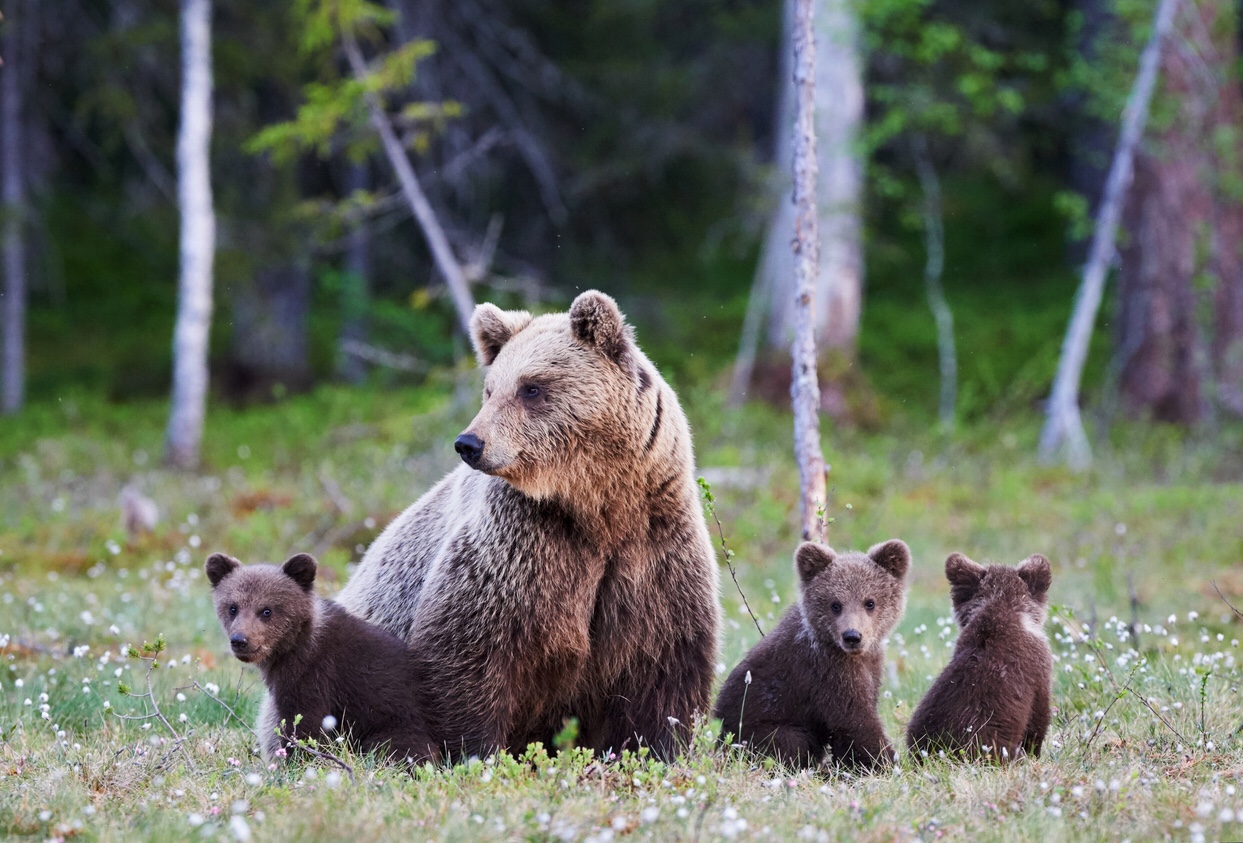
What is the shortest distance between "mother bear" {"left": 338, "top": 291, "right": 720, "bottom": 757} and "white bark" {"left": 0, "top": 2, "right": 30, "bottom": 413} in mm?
18051

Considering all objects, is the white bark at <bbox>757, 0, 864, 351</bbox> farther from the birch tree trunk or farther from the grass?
the grass

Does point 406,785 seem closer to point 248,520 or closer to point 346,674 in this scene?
point 346,674

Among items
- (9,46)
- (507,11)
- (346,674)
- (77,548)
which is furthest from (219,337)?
(346,674)

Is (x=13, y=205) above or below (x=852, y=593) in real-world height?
above

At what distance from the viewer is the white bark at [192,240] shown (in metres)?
16.4

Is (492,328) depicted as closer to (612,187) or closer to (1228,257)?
(1228,257)

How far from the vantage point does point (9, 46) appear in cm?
2094

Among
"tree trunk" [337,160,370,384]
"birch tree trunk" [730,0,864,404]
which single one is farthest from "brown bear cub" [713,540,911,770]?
"tree trunk" [337,160,370,384]

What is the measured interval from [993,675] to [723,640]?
1.84 m

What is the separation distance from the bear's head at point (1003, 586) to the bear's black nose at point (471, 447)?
2039 millimetres

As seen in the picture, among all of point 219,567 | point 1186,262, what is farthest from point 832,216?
point 219,567

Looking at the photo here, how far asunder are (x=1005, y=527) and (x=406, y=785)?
9190mm

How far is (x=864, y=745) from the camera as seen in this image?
5246mm

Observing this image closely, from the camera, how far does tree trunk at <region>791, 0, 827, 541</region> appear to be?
23.4ft
